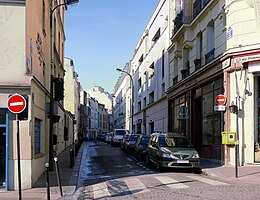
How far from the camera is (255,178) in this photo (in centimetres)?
1467

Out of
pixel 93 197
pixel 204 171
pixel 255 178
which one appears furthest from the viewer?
pixel 204 171

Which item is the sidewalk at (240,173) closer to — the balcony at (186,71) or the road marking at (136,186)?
the road marking at (136,186)

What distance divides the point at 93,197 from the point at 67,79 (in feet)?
165

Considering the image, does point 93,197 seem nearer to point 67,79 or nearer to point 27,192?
point 27,192

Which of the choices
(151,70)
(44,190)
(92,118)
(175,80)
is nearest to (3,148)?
(44,190)

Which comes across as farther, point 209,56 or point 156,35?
point 156,35

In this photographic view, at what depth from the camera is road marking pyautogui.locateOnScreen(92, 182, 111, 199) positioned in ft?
37.3

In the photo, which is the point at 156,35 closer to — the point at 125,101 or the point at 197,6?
the point at 197,6

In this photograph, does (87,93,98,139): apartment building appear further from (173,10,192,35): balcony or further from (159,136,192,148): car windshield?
(159,136,192,148): car windshield

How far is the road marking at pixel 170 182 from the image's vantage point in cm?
1247

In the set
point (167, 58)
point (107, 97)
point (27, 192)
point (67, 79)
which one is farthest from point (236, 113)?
point (107, 97)

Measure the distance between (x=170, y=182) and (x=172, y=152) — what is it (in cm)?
395

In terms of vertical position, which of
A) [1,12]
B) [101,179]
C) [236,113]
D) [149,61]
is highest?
[149,61]

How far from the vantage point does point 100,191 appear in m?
12.2
